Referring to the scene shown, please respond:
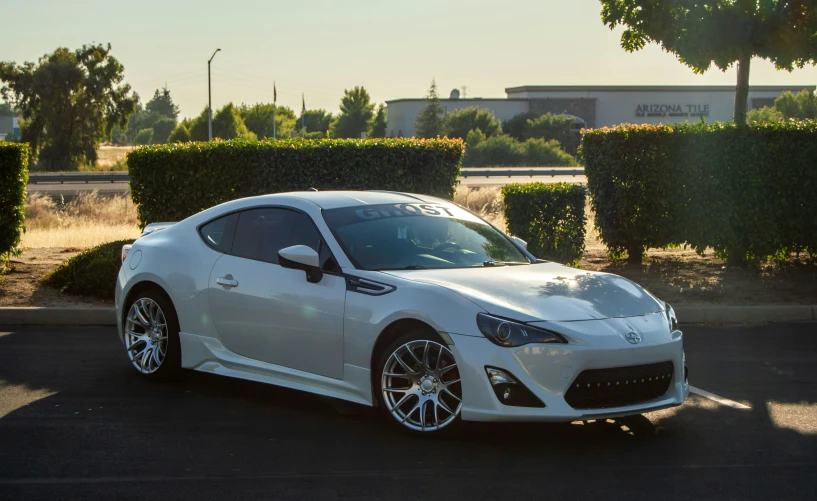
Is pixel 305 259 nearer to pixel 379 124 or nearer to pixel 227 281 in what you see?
pixel 227 281

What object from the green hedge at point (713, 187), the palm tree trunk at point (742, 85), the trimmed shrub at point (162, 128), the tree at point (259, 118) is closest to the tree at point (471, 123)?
the tree at point (259, 118)

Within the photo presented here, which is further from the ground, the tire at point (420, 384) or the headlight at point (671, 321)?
the headlight at point (671, 321)

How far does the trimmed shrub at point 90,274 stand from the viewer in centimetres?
1244

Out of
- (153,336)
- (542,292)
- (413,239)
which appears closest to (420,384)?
(542,292)

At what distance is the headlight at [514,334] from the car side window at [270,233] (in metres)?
1.67

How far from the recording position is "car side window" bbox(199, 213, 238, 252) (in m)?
8.01

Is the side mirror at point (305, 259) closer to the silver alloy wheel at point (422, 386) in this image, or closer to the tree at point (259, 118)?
the silver alloy wheel at point (422, 386)

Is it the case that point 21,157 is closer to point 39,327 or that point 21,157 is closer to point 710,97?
point 39,327

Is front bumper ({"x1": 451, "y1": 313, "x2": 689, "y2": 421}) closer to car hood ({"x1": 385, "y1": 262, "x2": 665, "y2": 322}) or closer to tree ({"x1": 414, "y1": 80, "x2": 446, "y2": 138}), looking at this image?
car hood ({"x1": 385, "y1": 262, "x2": 665, "y2": 322})

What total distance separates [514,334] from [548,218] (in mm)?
7912

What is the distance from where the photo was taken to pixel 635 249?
15062 mm

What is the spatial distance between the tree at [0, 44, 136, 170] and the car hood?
64.9m

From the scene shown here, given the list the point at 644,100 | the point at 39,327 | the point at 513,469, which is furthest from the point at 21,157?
the point at 644,100

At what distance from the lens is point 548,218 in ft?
45.8
